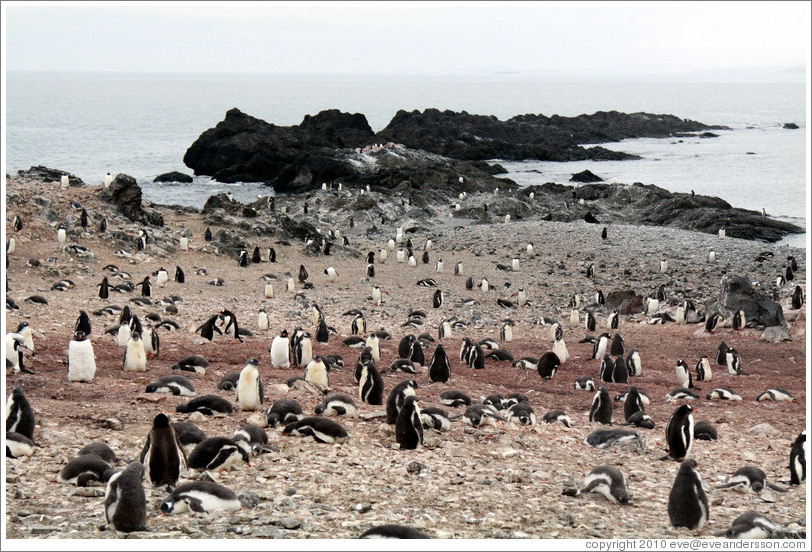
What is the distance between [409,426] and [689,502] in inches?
122

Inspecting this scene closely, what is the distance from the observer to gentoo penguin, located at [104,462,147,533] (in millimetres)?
5609

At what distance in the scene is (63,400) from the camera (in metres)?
9.59

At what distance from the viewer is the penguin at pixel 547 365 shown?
14.3 m

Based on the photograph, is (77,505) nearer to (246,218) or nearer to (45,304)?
(45,304)

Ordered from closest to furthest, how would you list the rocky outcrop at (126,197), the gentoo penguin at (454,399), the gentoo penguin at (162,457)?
the gentoo penguin at (162,457), the gentoo penguin at (454,399), the rocky outcrop at (126,197)

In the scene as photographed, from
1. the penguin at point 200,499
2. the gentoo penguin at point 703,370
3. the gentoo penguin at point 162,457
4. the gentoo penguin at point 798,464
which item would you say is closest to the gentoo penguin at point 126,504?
the penguin at point 200,499

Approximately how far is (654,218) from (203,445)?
3945cm

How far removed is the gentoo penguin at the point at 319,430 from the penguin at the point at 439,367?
4284mm

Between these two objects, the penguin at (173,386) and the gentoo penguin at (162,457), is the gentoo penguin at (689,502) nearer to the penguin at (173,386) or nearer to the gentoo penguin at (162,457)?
the gentoo penguin at (162,457)

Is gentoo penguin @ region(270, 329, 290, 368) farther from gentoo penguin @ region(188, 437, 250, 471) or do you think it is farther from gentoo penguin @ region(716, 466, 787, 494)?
gentoo penguin @ region(716, 466, 787, 494)

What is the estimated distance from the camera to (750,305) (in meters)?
19.3

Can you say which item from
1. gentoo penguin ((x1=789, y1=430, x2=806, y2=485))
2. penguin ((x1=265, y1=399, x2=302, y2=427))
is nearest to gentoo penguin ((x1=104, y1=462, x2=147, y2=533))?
penguin ((x1=265, y1=399, x2=302, y2=427))

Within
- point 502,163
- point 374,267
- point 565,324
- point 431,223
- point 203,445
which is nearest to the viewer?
point 203,445


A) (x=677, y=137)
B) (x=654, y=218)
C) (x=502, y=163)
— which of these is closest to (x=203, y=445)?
(x=654, y=218)
